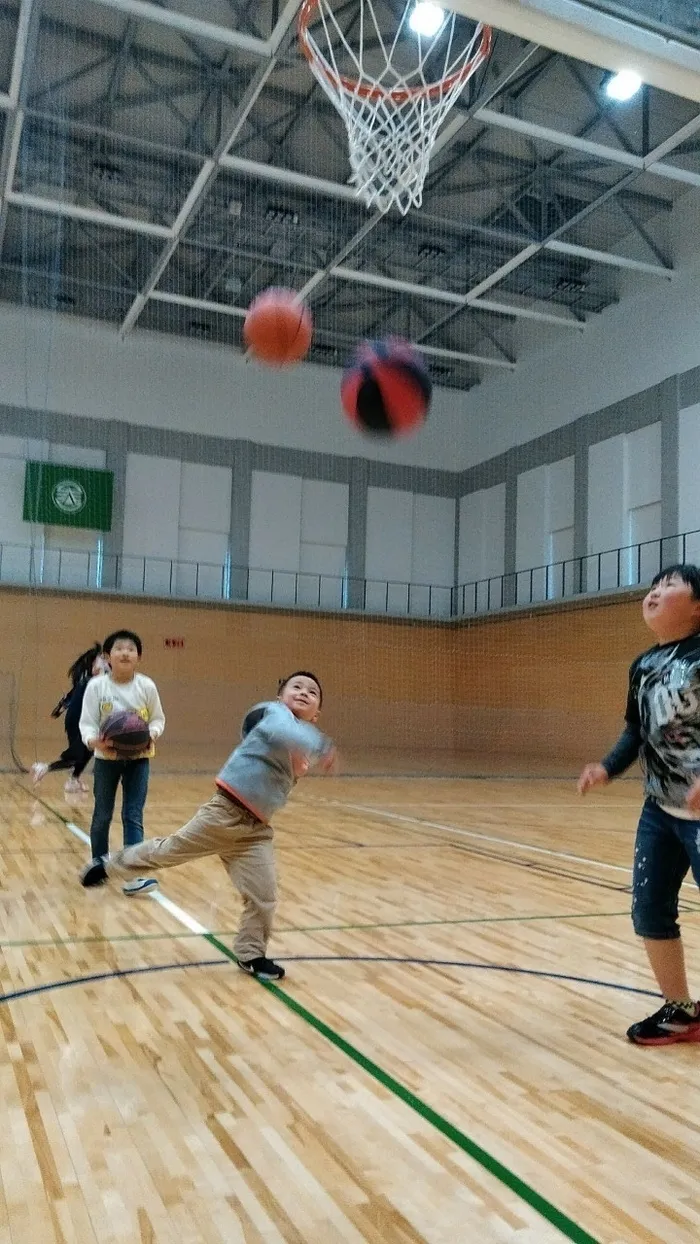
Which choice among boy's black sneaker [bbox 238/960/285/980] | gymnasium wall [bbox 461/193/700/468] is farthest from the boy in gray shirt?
gymnasium wall [bbox 461/193/700/468]

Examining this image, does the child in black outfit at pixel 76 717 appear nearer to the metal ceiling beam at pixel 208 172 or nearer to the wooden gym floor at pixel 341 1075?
the wooden gym floor at pixel 341 1075

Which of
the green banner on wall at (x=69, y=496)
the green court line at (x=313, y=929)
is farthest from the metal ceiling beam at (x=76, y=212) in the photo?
the green court line at (x=313, y=929)

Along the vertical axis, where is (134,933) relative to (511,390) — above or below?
below

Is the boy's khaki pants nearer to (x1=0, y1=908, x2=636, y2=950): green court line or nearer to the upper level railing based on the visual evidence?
(x1=0, y1=908, x2=636, y2=950): green court line

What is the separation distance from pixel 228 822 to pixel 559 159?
1405cm

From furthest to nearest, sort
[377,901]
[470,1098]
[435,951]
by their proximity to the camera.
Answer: [377,901] < [435,951] < [470,1098]

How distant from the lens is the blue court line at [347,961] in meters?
3.55

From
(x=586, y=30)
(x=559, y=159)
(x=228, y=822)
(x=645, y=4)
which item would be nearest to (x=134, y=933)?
(x=228, y=822)

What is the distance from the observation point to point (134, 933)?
14.4 ft

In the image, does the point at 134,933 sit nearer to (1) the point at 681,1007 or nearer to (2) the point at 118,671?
(2) the point at 118,671

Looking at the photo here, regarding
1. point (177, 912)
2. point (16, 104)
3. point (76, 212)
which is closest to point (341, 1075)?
point (177, 912)

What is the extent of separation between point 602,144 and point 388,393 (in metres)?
10.9

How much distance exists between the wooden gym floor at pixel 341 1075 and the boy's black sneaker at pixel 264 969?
2.1 inches

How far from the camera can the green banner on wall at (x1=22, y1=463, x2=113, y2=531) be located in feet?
63.2
